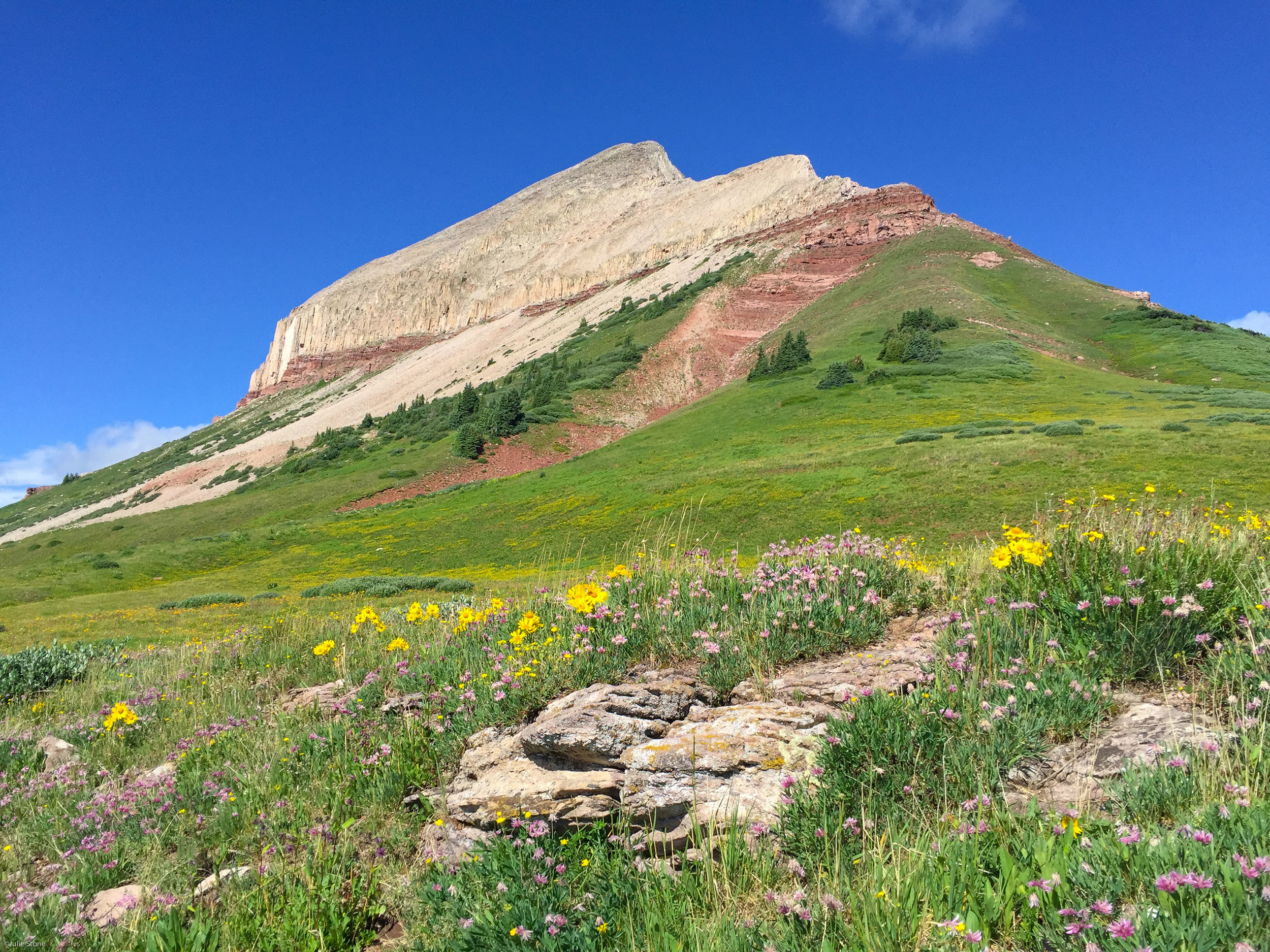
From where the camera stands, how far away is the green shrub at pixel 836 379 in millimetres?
43000

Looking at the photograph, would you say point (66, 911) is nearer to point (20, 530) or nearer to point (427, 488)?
point (427, 488)

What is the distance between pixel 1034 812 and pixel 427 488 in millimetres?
44136

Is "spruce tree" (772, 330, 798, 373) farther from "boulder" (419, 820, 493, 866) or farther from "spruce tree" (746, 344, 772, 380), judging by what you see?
"boulder" (419, 820, 493, 866)

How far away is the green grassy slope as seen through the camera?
21.4 m

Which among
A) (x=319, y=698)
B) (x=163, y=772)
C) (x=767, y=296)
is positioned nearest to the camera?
(x=163, y=772)

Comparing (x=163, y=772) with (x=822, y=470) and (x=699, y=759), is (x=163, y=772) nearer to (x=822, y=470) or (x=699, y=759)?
(x=699, y=759)

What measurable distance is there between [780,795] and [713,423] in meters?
39.8

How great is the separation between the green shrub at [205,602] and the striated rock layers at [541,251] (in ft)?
263

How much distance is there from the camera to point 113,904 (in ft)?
12.9

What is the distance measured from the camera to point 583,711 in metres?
4.34

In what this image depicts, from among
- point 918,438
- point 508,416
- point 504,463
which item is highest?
point 508,416

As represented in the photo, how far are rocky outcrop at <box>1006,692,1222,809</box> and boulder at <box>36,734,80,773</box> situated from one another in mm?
8180

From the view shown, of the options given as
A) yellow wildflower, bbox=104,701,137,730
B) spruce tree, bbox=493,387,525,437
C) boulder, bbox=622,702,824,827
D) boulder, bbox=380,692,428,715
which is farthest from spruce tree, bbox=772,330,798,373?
boulder, bbox=622,702,824,827

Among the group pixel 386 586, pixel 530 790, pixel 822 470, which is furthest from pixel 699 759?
pixel 822 470
